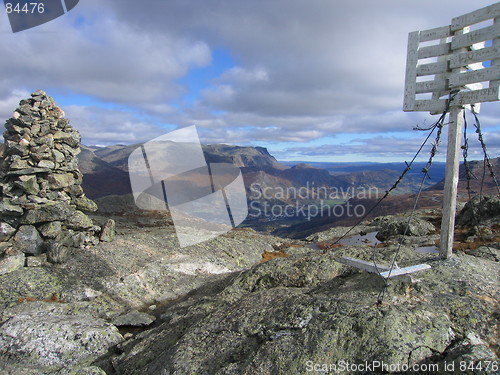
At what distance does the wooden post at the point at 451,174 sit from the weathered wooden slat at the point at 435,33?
250 centimetres

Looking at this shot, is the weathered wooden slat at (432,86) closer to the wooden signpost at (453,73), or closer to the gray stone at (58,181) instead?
the wooden signpost at (453,73)

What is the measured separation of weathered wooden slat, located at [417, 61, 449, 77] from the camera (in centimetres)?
1103

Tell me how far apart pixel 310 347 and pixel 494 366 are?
12.1 ft

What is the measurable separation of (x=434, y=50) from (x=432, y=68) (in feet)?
2.05

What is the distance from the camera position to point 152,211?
4084 centimetres

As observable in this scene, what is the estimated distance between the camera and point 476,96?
10.4 meters

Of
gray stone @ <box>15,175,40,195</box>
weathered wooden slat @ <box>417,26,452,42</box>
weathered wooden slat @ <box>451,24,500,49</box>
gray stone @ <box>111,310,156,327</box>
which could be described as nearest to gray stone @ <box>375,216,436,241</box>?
weathered wooden slat @ <box>417,26,452,42</box>

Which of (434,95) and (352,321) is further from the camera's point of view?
(434,95)

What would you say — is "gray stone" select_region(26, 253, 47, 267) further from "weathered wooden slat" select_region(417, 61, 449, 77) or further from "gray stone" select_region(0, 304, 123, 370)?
"weathered wooden slat" select_region(417, 61, 449, 77)

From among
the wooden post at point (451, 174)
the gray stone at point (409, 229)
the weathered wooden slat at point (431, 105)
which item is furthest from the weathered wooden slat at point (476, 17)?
the gray stone at point (409, 229)

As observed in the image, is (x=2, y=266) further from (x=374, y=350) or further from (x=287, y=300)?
(x=374, y=350)

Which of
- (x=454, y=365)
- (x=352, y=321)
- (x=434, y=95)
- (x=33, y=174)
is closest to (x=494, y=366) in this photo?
(x=454, y=365)

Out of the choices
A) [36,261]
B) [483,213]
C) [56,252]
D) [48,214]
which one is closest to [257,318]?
[56,252]

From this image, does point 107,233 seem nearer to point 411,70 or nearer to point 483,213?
point 411,70
